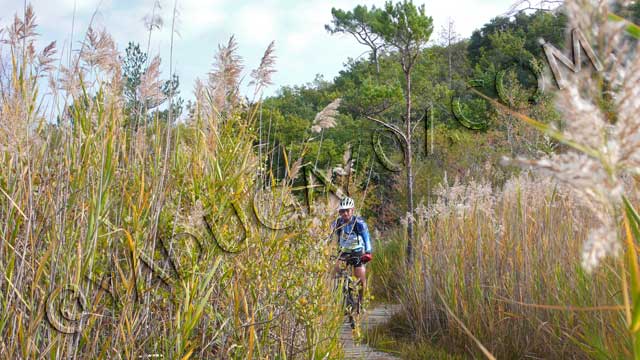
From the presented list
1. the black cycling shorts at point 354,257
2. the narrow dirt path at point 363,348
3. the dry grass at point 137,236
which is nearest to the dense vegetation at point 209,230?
the dry grass at point 137,236

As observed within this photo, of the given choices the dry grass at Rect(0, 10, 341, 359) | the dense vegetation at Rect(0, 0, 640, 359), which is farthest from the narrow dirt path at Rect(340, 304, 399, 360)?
the dry grass at Rect(0, 10, 341, 359)

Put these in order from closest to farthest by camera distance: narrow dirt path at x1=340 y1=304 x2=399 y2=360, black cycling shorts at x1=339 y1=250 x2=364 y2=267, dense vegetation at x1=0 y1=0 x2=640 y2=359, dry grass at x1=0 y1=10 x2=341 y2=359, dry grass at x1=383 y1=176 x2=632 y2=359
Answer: dense vegetation at x1=0 y1=0 x2=640 y2=359
dry grass at x1=0 y1=10 x2=341 y2=359
dry grass at x1=383 y1=176 x2=632 y2=359
narrow dirt path at x1=340 y1=304 x2=399 y2=360
black cycling shorts at x1=339 y1=250 x2=364 y2=267

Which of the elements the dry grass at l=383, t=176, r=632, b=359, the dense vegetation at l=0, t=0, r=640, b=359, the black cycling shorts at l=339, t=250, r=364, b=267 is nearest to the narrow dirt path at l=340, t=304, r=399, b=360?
the dense vegetation at l=0, t=0, r=640, b=359

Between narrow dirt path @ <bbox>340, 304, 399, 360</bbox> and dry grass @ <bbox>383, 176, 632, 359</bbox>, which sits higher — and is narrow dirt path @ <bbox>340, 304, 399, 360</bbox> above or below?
below

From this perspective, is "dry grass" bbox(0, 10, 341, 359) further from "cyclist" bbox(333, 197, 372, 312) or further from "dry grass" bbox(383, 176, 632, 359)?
"cyclist" bbox(333, 197, 372, 312)

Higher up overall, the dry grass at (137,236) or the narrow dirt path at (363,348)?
the dry grass at (137,236)

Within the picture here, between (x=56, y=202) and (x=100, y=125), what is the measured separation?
39 centimetres

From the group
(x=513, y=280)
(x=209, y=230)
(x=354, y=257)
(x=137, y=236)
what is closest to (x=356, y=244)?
(x=354, y=257)

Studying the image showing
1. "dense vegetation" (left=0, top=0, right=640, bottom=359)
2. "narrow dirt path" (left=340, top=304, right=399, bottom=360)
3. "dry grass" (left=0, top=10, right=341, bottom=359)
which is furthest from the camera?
"narrow dirt path" (left=340, top=304, right=399, bottom=360)

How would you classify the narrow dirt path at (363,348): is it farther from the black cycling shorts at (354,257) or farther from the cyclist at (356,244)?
the black cycling shorts at (354,257)

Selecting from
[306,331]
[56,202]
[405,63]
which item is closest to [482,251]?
[306,331]

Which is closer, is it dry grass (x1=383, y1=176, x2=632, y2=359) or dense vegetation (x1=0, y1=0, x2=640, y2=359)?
dense vegetation (x1=0, y1=0, x2=640, y2=359)

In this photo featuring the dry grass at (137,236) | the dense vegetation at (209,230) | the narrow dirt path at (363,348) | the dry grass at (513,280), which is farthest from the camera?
the narrow dirt path at (363,348)

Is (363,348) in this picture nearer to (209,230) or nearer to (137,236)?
(209,230)
